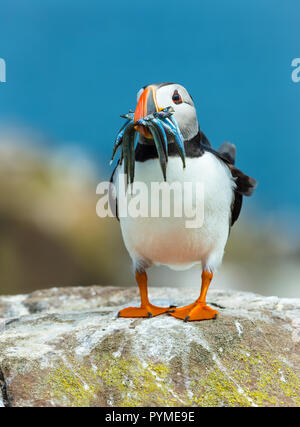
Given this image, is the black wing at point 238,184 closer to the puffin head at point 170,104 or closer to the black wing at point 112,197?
the puffin head at point 170,104

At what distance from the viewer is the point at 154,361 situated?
367 cm

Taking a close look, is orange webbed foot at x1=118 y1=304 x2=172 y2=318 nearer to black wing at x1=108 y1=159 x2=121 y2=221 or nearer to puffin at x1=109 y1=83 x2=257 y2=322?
puffin at x1=109 y1=83 x2=257 y2=322

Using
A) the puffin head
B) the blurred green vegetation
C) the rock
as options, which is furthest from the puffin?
the blurred green vegetation

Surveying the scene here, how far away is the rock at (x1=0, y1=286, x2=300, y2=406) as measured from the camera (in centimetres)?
339

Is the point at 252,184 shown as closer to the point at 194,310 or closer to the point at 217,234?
the point at 217,234

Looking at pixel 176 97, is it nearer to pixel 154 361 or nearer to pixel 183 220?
pixel 183 220

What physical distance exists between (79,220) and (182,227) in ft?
24.0

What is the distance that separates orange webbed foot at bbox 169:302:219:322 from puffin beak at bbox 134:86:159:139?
1487mm

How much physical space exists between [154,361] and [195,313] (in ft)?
2.48

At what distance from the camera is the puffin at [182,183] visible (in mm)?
4035

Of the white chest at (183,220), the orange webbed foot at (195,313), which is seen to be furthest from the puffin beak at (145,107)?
the orange webbed foot at (195,313)

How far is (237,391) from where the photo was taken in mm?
3490

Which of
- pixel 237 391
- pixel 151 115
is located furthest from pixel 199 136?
pixel 237 391

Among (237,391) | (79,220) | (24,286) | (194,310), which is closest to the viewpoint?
(237,391)
